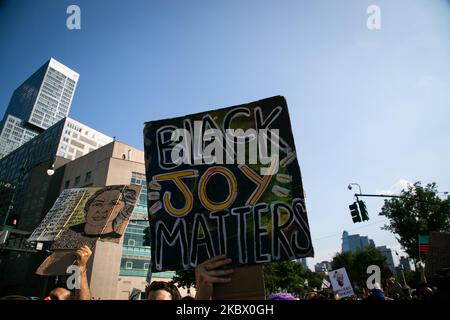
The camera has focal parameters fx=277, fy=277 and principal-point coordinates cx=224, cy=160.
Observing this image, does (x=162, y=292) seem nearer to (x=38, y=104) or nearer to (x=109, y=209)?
(x=109, y=209)

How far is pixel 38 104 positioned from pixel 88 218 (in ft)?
530

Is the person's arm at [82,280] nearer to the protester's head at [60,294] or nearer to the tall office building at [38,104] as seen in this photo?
the protester's head at [60,294]

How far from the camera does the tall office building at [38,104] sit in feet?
408

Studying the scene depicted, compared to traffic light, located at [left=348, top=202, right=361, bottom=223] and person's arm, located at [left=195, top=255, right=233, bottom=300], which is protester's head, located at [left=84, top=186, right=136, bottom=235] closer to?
person's arm, located at [left=195, top=255, right=233, bottom=300]

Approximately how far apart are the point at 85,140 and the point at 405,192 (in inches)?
4285

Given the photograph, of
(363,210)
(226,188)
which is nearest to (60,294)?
(226,188)

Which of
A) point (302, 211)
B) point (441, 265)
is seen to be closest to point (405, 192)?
point (441, 265)

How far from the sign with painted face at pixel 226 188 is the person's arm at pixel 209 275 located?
110 millimetres

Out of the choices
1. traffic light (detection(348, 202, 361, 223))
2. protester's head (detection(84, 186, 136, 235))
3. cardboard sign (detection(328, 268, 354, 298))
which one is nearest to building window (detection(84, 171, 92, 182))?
traffic light (detection(348, 202, 361, 223))

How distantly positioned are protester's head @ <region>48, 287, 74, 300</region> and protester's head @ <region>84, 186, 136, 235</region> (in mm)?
1877

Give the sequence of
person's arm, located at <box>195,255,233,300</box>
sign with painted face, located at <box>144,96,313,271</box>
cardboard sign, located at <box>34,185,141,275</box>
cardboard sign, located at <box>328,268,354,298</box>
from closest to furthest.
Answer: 1. person's arm, located at <box>195,255,233,300</box>
2. sign with painted face, located at <box>144,96,313,271</box>
3. cardboard sign, located at <box>34,185,141,275</box>
4. cardboard sign, located at <box>328,268,354,298</box>

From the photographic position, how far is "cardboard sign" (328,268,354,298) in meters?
8.69
